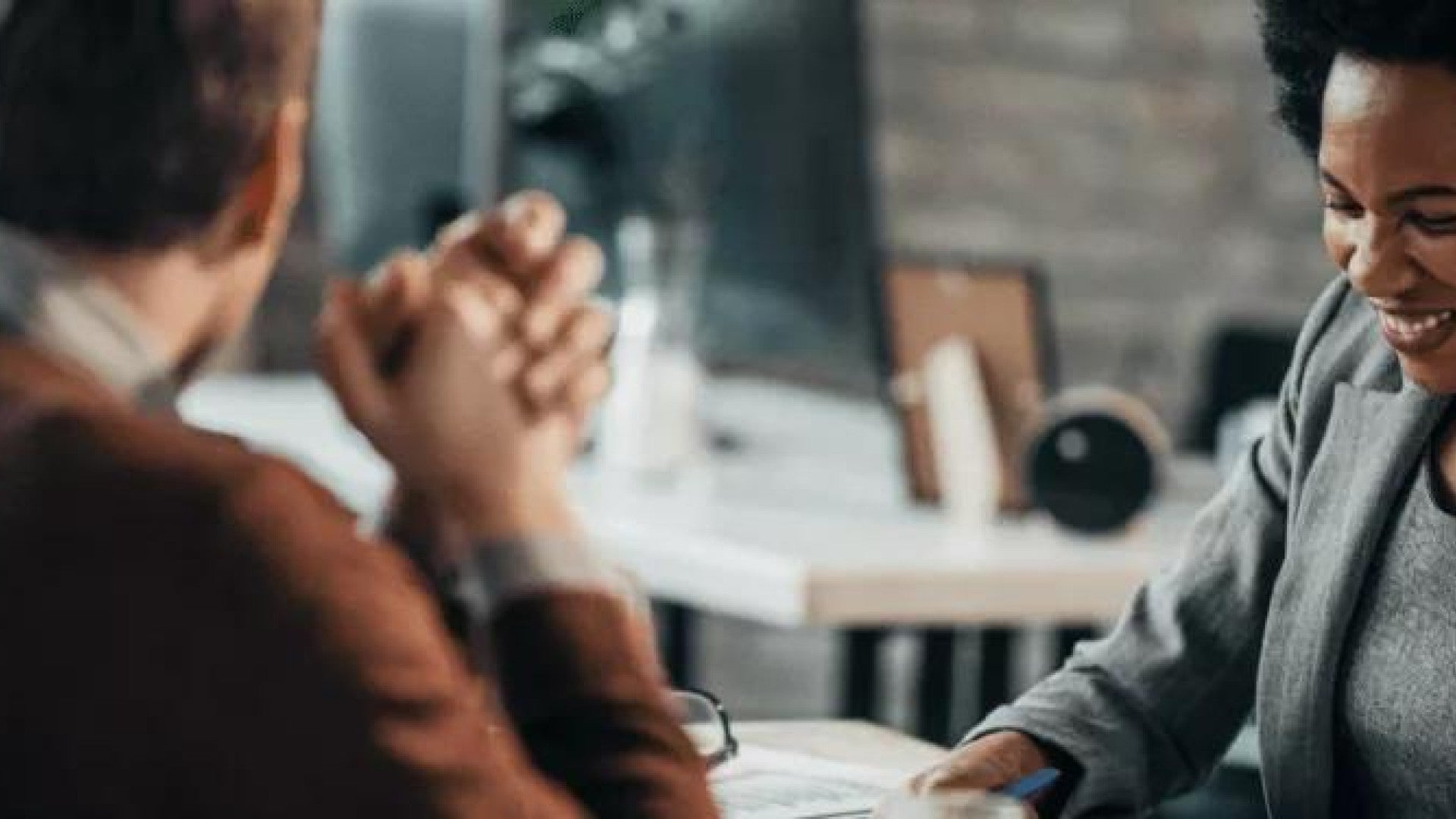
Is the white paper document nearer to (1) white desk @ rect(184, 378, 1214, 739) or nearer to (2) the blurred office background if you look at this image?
(1) white desk @ rect(184, 378, 1214, 739)

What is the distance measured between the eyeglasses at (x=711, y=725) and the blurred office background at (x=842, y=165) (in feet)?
3.68

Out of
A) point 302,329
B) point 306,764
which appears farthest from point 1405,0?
point 302,329

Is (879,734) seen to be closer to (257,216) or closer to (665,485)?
(257,216)

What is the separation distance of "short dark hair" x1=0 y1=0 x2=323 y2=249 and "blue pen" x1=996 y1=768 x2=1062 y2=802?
0.66 meters

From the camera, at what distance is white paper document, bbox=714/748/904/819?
Result: 1.29m

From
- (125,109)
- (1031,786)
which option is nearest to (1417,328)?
(1031,786)

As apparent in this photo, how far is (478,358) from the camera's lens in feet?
3.00

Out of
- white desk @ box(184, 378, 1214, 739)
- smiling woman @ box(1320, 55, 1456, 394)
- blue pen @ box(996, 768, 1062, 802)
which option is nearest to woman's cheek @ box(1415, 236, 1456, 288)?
smiling woman @ box(1320, 55, 1456, 394)

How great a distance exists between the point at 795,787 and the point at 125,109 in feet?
2.11

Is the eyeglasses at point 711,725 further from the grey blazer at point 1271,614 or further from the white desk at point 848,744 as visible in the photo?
the grey blazer at point 1271,614

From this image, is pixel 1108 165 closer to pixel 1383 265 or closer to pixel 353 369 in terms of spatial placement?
pixel 1383 265

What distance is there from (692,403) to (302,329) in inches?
58.5

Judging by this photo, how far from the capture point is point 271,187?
0.91m

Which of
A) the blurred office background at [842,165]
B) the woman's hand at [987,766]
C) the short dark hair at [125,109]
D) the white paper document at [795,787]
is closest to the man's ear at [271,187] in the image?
the short dark hair at [125,109]
